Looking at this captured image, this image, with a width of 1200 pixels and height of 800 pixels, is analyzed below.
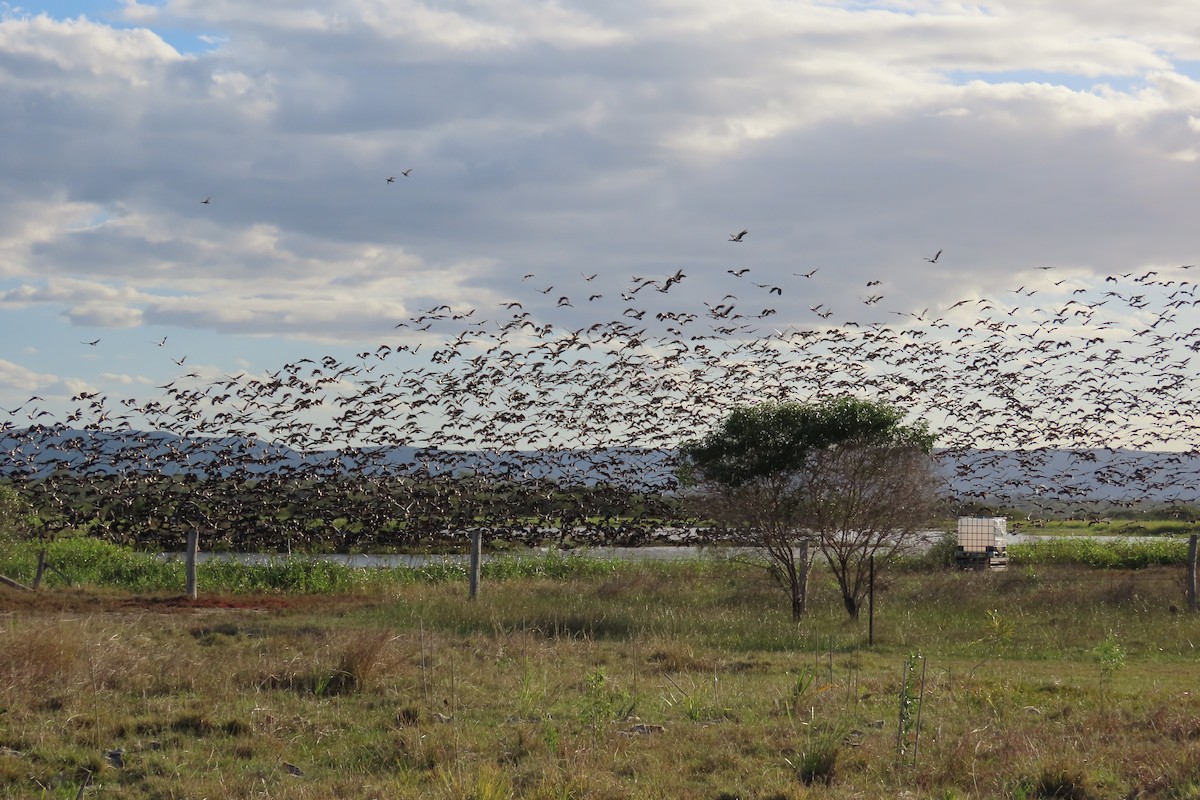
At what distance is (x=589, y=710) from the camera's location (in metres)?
10.8

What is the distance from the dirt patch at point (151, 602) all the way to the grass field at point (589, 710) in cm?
97

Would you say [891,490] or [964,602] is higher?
[891,490]

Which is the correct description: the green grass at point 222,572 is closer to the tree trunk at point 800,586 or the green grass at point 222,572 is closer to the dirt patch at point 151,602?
the dirt patch at point 151,602

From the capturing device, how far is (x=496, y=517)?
39812 millimetres

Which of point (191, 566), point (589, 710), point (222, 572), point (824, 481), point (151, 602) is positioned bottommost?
point (151, 602)

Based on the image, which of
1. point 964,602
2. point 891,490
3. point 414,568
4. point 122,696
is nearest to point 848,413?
point 891,490

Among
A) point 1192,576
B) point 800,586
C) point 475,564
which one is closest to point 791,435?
point 800,586

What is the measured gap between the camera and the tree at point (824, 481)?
21.9m

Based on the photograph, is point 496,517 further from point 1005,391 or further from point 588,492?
point 1005,391

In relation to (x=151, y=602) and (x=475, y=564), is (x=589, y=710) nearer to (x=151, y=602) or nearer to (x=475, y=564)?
(x=475, y=564)

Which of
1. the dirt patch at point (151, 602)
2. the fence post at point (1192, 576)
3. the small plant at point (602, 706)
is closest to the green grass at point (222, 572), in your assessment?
the dirt patch at point (151, 602)

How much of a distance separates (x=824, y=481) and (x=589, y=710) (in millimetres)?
12406

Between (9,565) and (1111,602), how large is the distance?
25255 millimetres

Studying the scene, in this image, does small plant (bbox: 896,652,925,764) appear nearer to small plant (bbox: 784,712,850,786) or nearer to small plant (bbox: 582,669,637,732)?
small plant (bbox: 784,712,850,786)
